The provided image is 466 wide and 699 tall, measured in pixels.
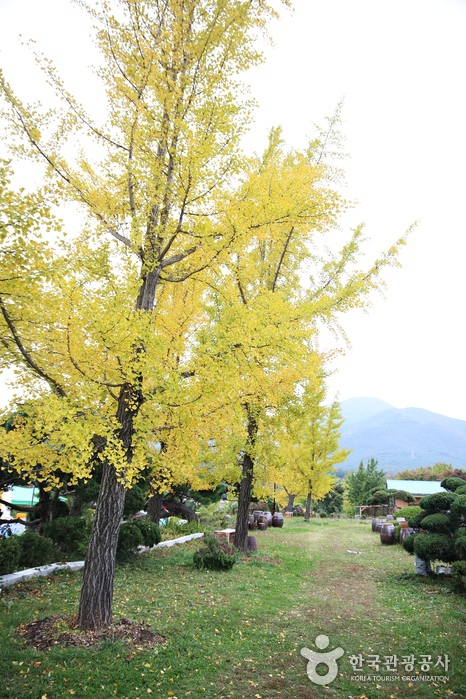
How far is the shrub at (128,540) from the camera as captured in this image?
828 centimetres

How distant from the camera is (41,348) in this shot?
14.4ft

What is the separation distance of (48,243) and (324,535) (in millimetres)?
17057

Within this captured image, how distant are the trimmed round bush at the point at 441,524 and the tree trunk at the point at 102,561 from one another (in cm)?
613

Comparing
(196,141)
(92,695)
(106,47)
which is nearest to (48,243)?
(196,141)

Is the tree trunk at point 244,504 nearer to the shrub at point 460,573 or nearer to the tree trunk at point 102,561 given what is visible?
the shrub at point 460,573

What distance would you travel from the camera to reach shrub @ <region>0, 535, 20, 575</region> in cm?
626

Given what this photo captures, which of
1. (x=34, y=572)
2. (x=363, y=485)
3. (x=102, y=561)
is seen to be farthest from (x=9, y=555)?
(x=363, y=485)

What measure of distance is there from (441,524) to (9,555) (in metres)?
7.49

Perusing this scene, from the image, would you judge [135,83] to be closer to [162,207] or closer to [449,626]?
[162,207]

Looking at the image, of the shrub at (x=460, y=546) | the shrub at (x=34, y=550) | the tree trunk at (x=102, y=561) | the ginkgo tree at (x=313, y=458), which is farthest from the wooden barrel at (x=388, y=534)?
the tree trunk at (x=102, y=561)

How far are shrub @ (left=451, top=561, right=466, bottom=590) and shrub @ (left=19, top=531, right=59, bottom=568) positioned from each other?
23.0ft

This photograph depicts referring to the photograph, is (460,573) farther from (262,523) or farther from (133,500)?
(262,523)

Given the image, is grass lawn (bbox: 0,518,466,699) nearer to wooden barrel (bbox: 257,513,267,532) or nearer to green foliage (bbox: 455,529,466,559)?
green foliage (bbox: 455,529,466,559)

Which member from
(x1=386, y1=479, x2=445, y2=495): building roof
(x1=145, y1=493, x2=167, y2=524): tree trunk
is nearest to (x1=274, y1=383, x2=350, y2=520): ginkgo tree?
(x1=386, y1=479, x2=445, y2=495): building roof
